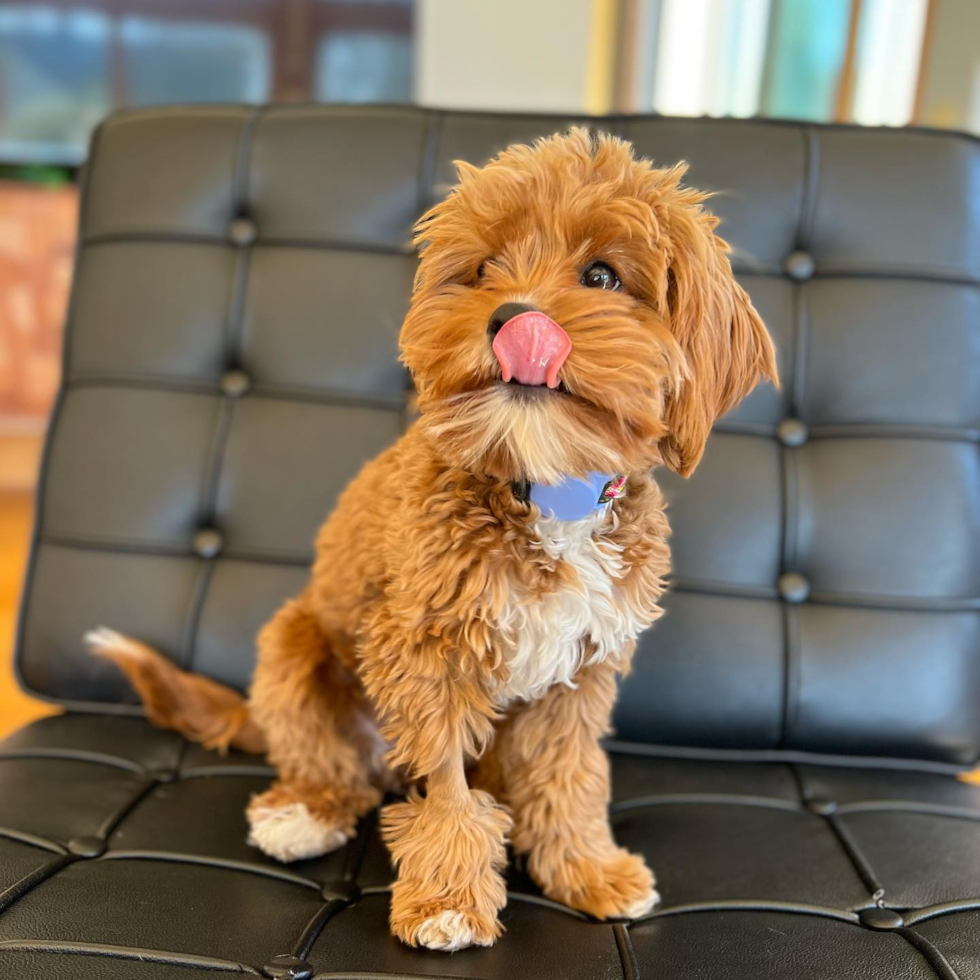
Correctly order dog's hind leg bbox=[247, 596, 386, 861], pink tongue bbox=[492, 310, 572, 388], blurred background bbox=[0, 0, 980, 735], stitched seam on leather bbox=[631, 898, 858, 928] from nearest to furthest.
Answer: pink tongue bbox=[492, 310, 572, 388] → stitched seam on leather bbox=[631, 898, 858, 928] → dog's hind leg bbox=[247, 596, 386, 861] → blurred background bbox=[0, 0, 980, 735]

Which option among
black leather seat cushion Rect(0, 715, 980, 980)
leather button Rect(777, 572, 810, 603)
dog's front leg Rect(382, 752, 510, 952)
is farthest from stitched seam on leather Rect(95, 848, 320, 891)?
leather button Rect(777, 572, 810, 603)

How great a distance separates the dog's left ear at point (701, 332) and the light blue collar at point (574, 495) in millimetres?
62

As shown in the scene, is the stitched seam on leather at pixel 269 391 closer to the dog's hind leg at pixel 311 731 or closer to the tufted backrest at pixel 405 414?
the tufted backrest at pixel 405 414

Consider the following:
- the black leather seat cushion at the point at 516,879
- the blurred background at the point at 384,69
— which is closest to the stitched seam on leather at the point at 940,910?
the black leather seat cushion at the point at 516,879

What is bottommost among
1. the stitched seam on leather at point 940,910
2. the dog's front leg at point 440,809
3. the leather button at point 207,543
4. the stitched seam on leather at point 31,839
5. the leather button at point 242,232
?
the stitched seam on leather at point 31,839

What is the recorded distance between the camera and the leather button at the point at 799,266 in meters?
1.36

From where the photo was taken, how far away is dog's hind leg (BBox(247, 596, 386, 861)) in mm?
1090

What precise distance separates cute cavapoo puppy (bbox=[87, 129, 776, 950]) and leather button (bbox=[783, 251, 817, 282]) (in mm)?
544

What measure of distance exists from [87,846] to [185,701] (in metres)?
0.27

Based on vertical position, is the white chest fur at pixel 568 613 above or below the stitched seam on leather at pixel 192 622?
above

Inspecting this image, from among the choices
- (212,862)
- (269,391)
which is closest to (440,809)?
(212,862)

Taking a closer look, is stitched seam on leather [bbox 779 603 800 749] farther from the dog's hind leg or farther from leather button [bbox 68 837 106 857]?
leather button [bbox 68 837 106 857]

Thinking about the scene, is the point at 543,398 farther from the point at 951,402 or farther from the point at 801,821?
the point at 951,402

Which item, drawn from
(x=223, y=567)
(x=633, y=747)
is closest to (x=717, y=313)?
(x=633, y=747)
